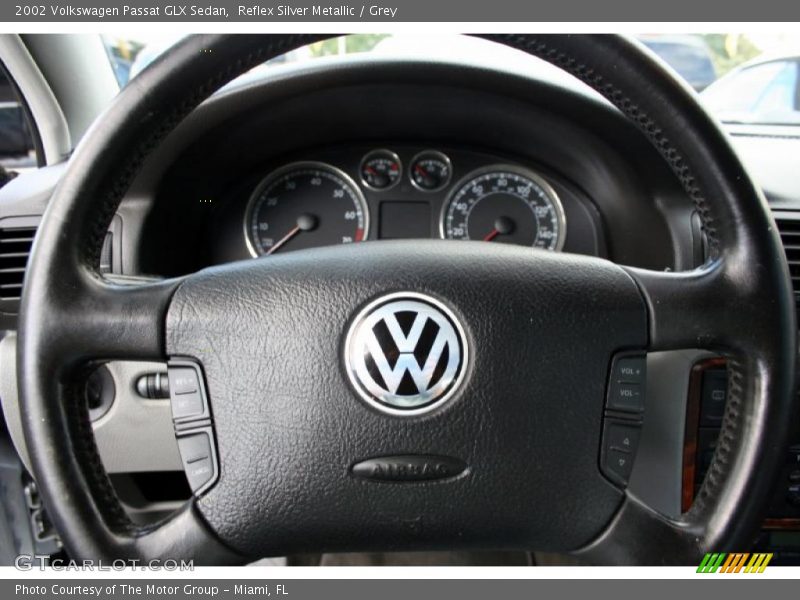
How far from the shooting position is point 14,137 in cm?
190

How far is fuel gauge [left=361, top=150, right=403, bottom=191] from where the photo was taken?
1675mm

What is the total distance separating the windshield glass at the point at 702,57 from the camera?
1402mm

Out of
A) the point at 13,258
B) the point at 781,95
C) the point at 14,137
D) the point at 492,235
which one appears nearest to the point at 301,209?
the point at 492,235

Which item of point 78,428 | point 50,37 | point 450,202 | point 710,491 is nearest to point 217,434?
point 78,428

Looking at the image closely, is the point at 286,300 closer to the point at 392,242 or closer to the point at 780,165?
the point at 392,242

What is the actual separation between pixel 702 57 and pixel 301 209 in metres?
0.98

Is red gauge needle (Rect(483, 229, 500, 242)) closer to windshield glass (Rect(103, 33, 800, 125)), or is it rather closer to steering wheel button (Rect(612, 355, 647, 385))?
windshield glass (Rect(103, 33, 800, 125))

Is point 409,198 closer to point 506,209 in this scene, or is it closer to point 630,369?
point 506,209

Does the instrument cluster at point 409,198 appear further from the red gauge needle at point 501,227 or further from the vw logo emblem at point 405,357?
the vw logo emblem at point 405,357

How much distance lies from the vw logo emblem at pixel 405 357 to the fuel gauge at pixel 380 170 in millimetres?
867

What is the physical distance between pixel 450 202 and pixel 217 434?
977mm

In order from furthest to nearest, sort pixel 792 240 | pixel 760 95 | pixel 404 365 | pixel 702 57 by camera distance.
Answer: pixel 760 95 → pixel 702 57 → pixel 792 240 → pixel 404 365

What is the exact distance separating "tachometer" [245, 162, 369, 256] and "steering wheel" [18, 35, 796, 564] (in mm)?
798

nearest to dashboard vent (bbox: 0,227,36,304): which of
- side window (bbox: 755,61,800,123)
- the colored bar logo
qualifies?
the colored bar logo
